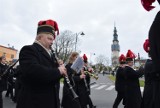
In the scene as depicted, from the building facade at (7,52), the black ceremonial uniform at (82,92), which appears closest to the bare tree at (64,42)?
the building facade at (7,52)

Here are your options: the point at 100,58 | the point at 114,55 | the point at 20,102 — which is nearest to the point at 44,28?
the point at 20,102

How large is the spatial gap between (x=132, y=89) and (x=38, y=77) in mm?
4737

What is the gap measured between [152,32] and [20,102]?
2.13 m

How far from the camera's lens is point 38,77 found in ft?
12.0

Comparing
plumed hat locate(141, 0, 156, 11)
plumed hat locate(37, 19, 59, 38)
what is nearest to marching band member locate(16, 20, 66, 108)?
plumed hat locate(37, 19, 59, 38)

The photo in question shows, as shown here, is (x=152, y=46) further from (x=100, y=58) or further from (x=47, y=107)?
(x=100, y=58)

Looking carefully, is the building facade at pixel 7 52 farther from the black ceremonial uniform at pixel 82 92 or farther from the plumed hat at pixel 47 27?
the plumed hat at pixel 47 27

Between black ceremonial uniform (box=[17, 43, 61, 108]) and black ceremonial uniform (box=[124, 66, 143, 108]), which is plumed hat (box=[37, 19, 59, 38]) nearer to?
black ceremonial uniform (box=[17, 43, 61, 108])

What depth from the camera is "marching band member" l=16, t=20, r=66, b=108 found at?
3660 millimetres

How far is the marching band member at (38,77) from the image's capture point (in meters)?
3.66

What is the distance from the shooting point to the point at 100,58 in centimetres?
13262

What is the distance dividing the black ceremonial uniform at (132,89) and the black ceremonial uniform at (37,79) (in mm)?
4337

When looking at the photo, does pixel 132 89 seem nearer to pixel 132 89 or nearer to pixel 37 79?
pixel 132 89

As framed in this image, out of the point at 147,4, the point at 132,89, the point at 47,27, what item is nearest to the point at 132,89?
the point at 132,89
